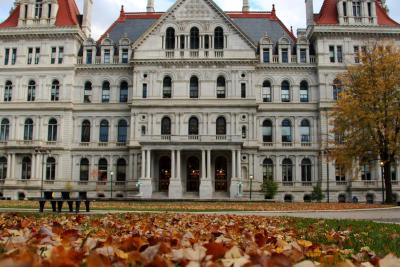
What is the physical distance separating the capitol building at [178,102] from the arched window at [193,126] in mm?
109

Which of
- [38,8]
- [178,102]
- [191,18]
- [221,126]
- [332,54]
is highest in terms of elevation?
[38,8]

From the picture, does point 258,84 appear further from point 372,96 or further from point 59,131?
point 59,131

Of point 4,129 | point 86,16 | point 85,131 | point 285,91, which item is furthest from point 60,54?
point 285,91

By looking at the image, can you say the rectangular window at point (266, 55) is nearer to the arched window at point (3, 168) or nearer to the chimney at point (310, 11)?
the chimney at point (310, 11)

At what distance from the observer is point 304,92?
48.5 metres

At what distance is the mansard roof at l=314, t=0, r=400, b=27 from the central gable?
10.1 metres

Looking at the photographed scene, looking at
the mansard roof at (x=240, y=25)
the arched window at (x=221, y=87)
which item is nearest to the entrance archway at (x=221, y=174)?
the arched window at (x=221, y=87)

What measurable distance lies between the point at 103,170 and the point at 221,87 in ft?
51.0

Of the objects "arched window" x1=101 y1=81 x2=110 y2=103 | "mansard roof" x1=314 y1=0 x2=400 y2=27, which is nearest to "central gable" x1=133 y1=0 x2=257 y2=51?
"arched window" x1=101 y1=81 x2=110 y2=103

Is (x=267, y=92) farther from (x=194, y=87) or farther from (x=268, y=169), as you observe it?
(x=268, y=169)

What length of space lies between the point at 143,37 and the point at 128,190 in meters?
16.3

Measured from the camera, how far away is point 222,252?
8.63 ft

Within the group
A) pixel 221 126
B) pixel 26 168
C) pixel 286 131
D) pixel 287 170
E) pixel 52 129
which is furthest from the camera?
pixel 52 129

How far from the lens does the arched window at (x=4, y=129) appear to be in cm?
4833
